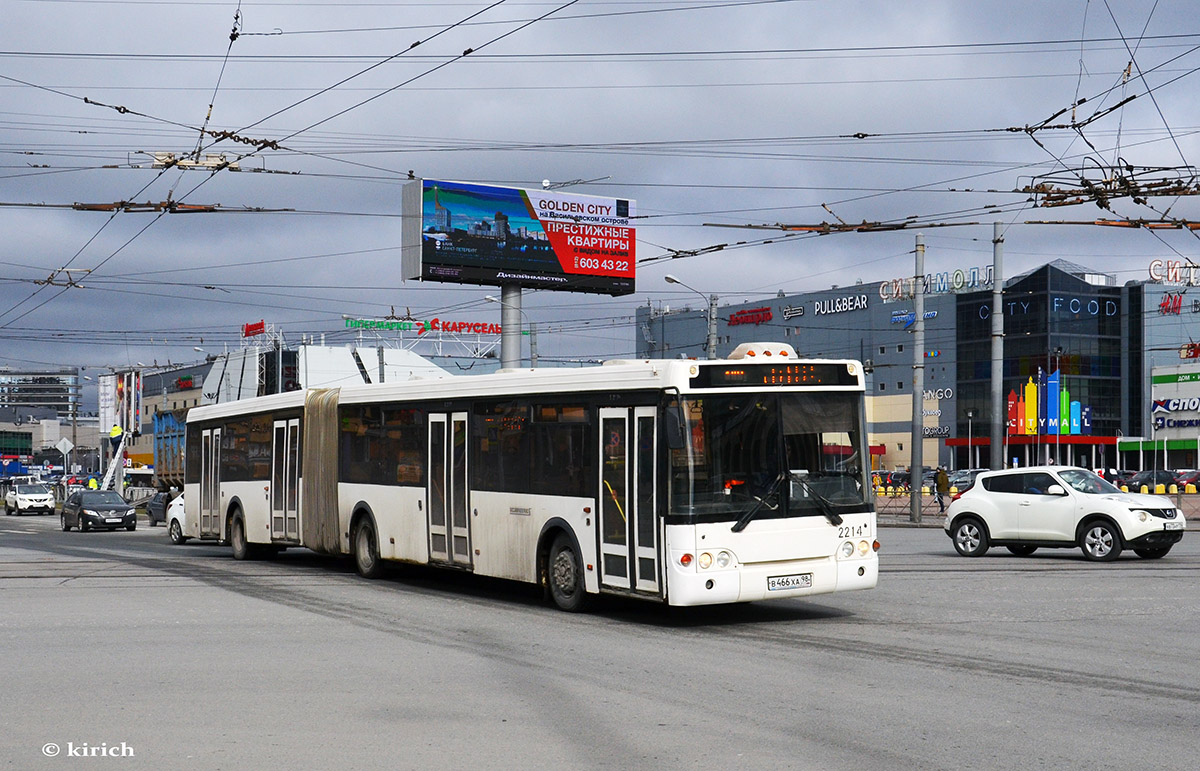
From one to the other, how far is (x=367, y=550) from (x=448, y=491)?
294 cm

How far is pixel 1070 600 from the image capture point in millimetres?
15578

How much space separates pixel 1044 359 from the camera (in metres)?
97.1

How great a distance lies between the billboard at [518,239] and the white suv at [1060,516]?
32.7 meters

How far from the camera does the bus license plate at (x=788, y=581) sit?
13.5m

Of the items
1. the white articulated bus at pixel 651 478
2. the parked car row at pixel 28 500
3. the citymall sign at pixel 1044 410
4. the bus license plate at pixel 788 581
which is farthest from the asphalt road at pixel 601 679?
the citymall sign at pixel 1044 410

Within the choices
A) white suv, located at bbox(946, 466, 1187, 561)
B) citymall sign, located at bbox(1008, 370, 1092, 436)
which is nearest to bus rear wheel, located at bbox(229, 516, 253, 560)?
white suv, located at bbox(946, 466, 1187, 561)

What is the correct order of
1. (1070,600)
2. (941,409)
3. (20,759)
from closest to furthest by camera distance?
(20,759)
(1070,600)
(941,409)

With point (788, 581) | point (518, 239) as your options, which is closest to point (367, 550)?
point (788, 581)

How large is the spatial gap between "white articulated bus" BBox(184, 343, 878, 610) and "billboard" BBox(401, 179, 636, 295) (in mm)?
35257

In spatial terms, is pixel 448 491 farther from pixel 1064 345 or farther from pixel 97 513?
pixel 1064 345

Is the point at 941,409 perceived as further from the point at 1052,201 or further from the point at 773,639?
the point at 773,639

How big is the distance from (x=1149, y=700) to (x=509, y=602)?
8453 millimetres

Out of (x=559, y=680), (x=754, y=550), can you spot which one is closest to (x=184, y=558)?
(x=754, y=550)

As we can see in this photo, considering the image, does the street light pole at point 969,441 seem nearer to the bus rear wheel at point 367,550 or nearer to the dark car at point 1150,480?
the dark car at point 1150,480
